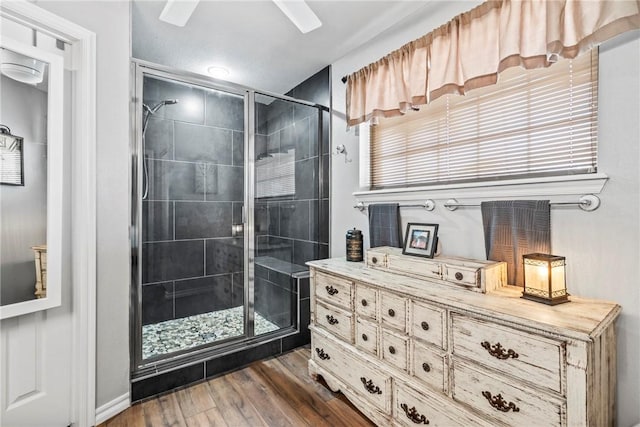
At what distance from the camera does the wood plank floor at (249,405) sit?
5.56ft

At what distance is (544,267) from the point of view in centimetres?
121

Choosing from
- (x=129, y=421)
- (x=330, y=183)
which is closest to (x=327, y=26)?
(x=330, y=183)

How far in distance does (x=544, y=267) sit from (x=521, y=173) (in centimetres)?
55

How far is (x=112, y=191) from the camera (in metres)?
1.77

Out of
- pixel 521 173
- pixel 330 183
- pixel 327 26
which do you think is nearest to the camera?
→ pixel 521 173

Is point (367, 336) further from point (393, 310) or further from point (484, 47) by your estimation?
point (484, 47)

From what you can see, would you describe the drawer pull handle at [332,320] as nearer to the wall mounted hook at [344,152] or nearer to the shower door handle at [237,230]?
the shower door handle at [237,230]

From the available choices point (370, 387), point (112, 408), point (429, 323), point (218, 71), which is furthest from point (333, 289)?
point (218, 71)

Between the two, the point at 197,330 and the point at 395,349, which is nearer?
the point at 395,349

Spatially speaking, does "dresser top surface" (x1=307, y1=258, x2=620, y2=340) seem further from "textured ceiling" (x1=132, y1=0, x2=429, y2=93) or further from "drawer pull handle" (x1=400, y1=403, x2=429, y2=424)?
"textured ceiling" (x1=132, y1=0, x2=429, y2=93)

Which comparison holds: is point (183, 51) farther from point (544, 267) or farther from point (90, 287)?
point (544, 267)

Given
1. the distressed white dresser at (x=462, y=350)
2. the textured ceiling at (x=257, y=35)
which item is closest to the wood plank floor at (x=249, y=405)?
the distressed white dresser at (x=462, y=350)

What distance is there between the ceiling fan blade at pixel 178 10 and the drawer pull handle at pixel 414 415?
2.35 m

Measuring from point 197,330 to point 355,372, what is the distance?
1.49m
